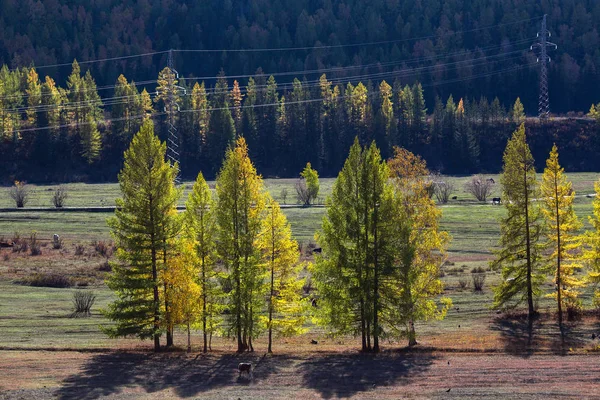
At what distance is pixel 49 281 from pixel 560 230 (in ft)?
134

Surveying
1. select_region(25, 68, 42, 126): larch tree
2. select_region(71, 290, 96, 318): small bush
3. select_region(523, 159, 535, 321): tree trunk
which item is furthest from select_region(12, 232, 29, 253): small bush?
select_region(25, 68, 42, 126): larch tree

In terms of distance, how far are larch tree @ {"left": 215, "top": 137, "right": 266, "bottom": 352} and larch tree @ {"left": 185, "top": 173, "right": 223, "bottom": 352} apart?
0.64 m

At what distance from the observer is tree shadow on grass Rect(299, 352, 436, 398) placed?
143ft

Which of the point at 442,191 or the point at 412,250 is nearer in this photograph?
the point at 412,250

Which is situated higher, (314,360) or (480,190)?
(480,190)

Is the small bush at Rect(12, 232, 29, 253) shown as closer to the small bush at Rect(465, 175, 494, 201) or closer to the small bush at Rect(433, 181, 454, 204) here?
→ the small bush at Rect(433, 181, 454, 204)

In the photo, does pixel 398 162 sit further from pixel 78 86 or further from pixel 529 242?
pixel 78 86

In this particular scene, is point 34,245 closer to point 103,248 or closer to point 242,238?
point 103,248

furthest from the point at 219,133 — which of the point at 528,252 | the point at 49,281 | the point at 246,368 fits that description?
the point at 246,368

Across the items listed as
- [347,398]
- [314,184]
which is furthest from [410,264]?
[314,184]

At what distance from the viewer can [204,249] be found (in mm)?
52281

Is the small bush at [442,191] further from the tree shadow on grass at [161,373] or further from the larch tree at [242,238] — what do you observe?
the tree shadow on grass at [161,373]

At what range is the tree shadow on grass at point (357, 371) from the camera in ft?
143

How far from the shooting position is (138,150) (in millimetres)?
52062
